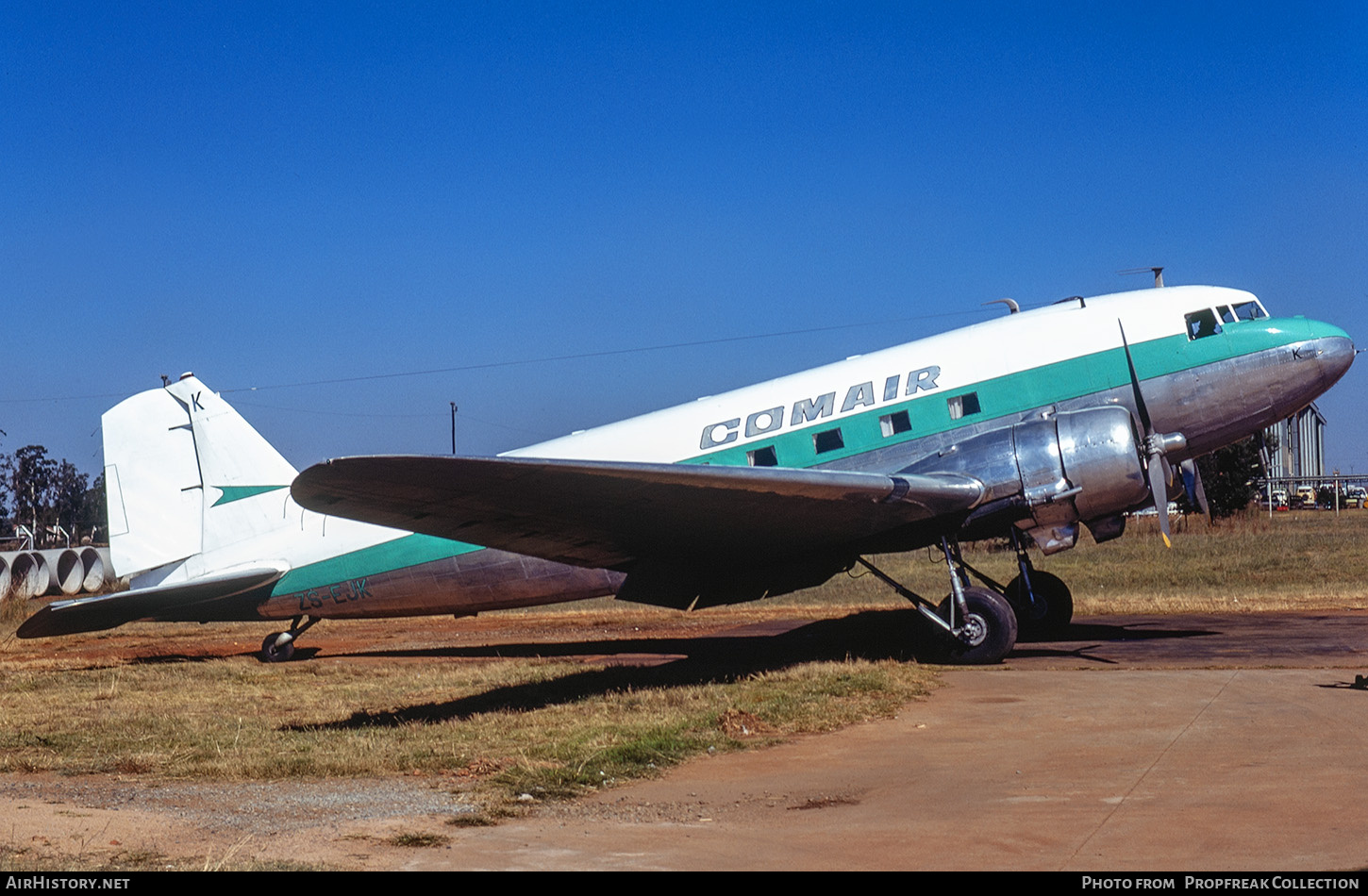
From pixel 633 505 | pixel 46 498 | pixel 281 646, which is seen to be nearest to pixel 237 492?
pixel 281 646

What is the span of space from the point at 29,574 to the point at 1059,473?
104 feet

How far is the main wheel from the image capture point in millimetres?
13477

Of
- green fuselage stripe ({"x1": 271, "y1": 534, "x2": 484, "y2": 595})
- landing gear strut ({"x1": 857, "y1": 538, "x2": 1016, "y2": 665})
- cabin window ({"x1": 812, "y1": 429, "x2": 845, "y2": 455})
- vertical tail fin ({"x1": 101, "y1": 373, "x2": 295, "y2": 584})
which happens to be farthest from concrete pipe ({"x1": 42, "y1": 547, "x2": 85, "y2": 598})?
landing gear strut ({"x1": 857, "y1": 538, "x2": 1016, "y2": 665})

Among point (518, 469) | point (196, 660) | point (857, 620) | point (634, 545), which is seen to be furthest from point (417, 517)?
point (857, 620)

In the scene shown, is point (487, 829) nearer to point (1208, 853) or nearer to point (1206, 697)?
point (1208, 853)

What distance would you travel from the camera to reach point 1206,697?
10547mm

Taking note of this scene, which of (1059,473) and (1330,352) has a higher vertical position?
(1330,352)

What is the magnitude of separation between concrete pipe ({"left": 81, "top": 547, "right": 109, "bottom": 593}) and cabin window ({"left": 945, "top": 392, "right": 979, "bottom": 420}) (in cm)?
3172

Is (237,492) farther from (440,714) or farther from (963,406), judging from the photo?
(963,406)

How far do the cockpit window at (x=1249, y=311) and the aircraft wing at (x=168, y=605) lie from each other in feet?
44.5

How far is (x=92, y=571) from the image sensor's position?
37.3 m

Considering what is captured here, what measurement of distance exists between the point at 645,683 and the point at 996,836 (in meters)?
7.29

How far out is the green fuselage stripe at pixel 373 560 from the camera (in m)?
15.8

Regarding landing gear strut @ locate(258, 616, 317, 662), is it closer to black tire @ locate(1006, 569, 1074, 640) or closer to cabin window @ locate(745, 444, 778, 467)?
cabin window @ locate(745, 444, 778, 467)
